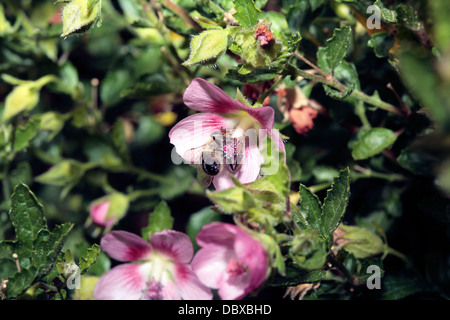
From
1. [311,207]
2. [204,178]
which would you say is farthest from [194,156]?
[311,207]

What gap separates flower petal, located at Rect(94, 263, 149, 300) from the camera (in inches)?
48.3

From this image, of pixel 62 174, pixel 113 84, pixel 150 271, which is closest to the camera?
pixel 150 271

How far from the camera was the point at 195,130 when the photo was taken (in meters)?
1.18

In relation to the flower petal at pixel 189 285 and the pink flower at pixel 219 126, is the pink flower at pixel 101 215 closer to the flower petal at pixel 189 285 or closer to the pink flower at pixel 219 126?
the flower petal at pixel 189 285

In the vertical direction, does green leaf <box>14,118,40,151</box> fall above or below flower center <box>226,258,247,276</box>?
below

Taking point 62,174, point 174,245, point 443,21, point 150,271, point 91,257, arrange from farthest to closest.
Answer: point 62,174 → point 150,271 → point 174,245 → point 91,257 → point 443,21

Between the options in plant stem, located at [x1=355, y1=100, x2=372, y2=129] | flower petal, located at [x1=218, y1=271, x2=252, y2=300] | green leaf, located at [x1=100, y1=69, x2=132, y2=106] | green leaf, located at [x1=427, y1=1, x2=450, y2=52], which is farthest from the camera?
green leaf, located at [x1=100, y1=69, x2=132, y2=106]

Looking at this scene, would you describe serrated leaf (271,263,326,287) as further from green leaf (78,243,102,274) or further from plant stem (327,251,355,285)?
green leaf (78,243,102,274)

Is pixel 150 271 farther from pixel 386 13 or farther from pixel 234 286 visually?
pixel 386 13

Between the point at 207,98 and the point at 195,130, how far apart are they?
11 cm

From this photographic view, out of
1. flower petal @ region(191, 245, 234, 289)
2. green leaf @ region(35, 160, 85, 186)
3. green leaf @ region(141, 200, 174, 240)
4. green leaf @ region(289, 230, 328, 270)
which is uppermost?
green leaf @ region(289, 230, 328, 270)

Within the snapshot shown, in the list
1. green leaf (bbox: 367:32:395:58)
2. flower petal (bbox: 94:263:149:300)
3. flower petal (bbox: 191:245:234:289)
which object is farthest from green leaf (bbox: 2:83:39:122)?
green leaf (bbox: 367:32:395:58)
